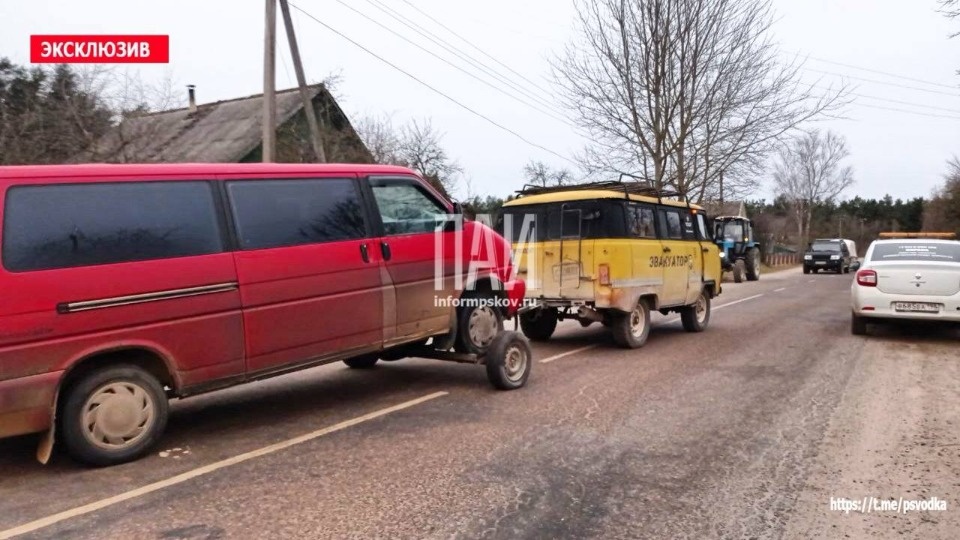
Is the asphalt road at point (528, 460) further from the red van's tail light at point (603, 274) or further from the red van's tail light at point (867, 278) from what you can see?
the red van's tail light at point (867, 278)

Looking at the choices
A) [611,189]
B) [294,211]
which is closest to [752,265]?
[611,189]

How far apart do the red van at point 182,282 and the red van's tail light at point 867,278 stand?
7.35 meters

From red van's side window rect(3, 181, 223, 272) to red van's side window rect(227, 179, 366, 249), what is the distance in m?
0.23

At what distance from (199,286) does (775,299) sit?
55.3ft

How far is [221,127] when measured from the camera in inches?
976

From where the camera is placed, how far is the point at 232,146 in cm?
2286

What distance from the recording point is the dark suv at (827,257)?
37.0 meters

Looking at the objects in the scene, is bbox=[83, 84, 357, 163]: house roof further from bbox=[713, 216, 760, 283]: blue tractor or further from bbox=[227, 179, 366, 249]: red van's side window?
bbox=[713, 216, 760, 283]: blue tractor

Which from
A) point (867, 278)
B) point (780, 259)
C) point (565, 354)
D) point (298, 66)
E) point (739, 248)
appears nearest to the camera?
point (565, 354)

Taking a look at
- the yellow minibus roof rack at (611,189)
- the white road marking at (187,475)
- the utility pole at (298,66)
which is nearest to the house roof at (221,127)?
the utility pole at (298,66)

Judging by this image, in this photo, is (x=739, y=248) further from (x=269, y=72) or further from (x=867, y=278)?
(x=269, y=72)

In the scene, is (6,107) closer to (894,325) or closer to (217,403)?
(217,403)

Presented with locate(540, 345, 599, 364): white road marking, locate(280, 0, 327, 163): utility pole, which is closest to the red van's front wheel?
locate(540, 345, 599, 364): white road marking

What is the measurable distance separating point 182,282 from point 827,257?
3873cm
